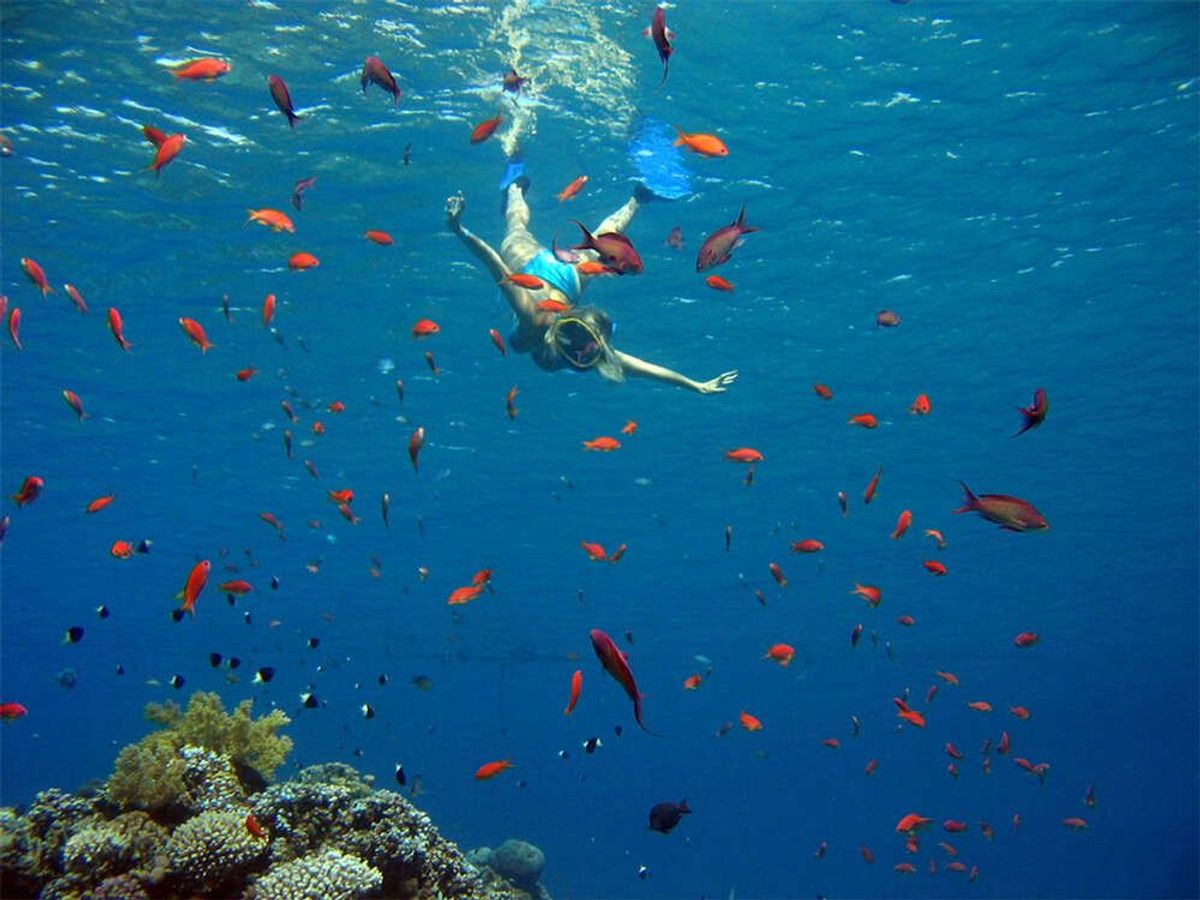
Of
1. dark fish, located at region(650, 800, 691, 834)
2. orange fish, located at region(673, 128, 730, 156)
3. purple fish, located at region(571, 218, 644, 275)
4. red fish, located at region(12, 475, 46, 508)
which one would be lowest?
dark fish, located at region(650, 800, 691, 834)

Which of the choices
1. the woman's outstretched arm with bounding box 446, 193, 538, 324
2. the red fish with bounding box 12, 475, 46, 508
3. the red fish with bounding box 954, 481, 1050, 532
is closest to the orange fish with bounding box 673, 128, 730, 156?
the woman's outstretched arm with bounding box 446, 193, 538, 324

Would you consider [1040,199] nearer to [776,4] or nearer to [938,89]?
[938,89]

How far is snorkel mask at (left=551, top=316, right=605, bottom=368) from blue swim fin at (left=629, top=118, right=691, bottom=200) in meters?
6.10

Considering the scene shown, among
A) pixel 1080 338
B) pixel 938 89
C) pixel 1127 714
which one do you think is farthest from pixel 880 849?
pixel 938 89

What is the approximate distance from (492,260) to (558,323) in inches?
65.9

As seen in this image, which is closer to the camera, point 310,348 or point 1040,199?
point 1040,199

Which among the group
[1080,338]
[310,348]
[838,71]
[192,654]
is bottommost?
[192,654]

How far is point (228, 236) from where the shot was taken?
58.5ft

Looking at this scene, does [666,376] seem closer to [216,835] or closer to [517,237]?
[517,237]

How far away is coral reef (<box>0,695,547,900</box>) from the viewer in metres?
4.62

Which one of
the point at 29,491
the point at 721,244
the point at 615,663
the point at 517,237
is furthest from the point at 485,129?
the point at 29,491

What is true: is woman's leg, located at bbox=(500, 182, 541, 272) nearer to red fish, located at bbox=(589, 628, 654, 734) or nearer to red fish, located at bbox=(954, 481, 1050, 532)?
red fish, located at bbox=(954, 481, 1050, 532)

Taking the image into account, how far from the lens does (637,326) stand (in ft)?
70.4

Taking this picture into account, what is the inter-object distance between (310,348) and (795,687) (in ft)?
192
